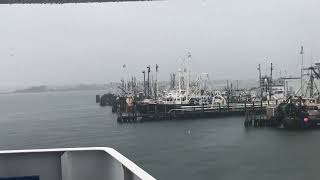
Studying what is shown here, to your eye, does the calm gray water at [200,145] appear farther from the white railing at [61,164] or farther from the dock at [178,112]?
the white railing at [61,164]

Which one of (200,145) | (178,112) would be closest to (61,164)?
(200,145)

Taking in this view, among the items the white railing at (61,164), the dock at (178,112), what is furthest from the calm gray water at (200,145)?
the white railing at (61,164)

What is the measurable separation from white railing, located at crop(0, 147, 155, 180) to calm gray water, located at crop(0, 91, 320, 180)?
823 inches

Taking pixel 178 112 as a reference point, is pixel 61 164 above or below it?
above

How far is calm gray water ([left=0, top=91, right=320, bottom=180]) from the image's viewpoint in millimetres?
27828

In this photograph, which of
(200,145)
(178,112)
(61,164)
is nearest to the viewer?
(61,164)

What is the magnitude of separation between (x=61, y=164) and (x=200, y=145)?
3689 centimetres

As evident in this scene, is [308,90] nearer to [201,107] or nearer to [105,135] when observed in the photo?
[201,107]

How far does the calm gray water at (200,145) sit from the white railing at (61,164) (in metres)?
20.9

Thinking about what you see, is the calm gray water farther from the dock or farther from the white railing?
the white railing

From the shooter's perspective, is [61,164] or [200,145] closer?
[61,164]

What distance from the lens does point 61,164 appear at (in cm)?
479

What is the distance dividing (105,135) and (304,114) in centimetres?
2266

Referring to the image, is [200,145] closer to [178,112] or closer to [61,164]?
[178,112]
